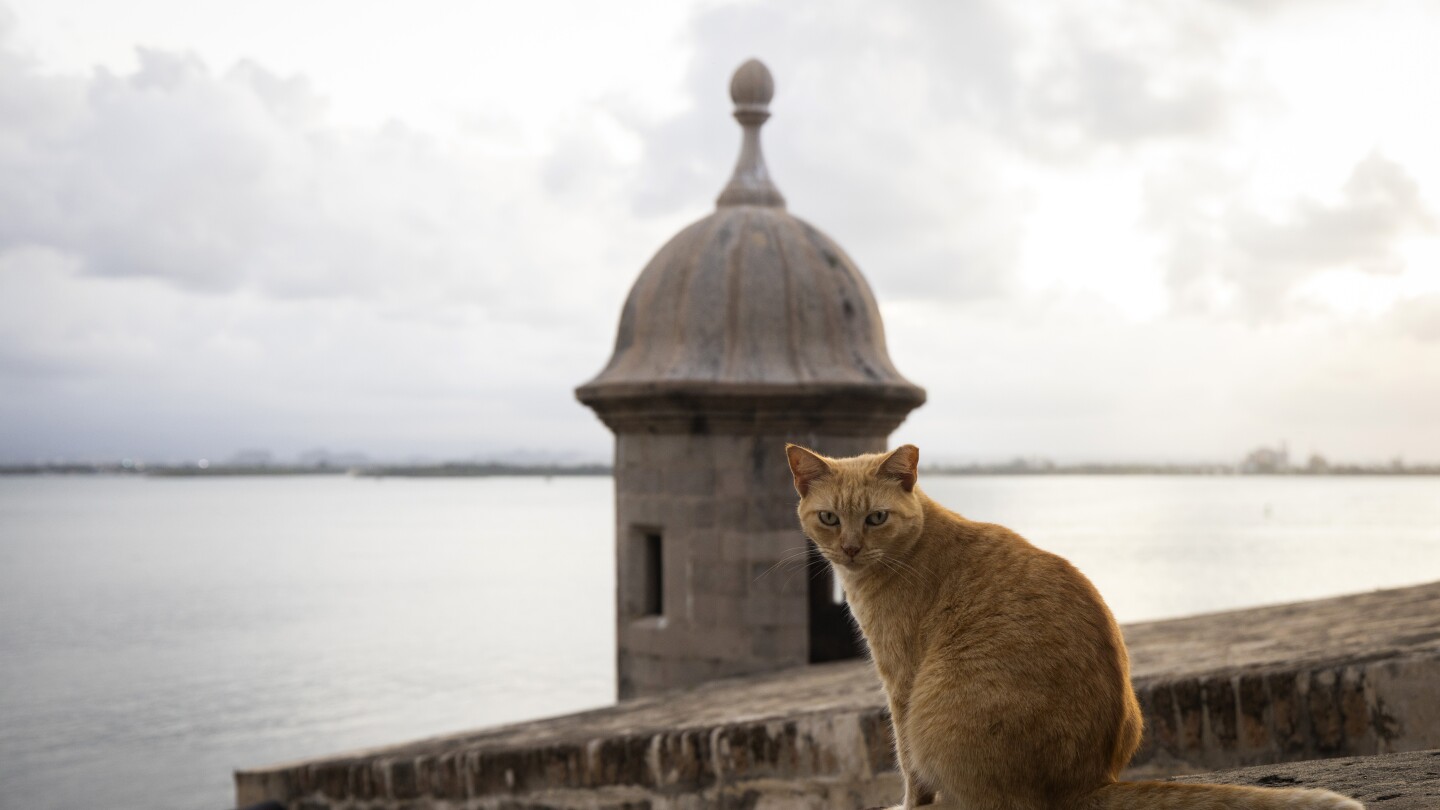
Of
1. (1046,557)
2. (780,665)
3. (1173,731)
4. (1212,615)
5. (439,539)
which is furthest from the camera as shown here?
(439,539)

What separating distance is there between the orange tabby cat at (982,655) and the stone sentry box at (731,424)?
5.20 meters

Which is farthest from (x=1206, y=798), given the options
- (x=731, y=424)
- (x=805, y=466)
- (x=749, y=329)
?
(x=749, y=329)

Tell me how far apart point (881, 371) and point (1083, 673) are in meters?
6.23

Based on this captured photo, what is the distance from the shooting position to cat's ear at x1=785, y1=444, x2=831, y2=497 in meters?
3.18

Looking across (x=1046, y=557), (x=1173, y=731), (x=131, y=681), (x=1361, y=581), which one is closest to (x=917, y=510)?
(x=1046, y=557)

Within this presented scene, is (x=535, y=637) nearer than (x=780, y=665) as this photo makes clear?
No

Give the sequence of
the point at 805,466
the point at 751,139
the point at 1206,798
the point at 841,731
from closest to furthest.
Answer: the point at 1206,798, the point at 805,466, the point at 841,731, the point at 751,139

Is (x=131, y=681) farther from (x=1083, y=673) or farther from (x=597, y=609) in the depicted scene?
(x=1083, y=673)

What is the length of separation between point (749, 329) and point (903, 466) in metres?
5.80

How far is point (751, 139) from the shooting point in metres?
9.73

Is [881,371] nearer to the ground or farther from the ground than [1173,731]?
farther from the ground

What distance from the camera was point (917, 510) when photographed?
316 centimetres

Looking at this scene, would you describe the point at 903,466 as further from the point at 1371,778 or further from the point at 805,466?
the point at 1371,778

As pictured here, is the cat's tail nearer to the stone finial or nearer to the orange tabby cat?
the orange tabby cat
